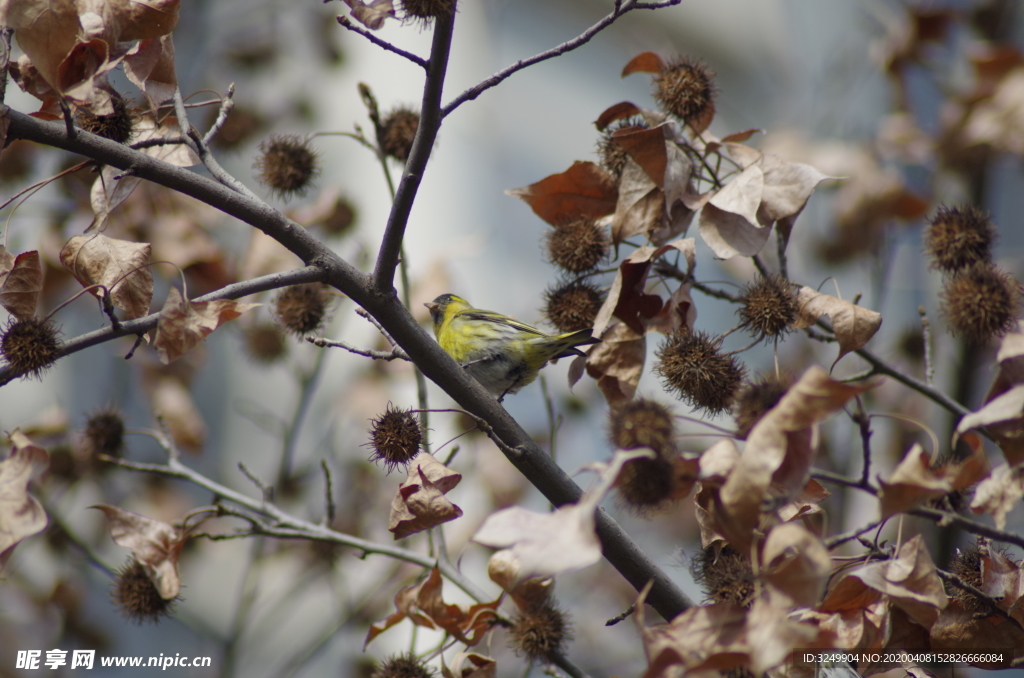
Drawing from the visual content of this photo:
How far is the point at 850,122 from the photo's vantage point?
7223 millimetres

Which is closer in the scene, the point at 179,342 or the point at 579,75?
the point at 179,342

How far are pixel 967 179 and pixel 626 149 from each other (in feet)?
14.0

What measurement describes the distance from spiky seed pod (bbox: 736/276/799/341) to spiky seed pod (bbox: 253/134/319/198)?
5.01 ft

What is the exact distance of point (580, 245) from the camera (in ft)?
7.34

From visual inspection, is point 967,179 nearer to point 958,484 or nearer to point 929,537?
point 929,537

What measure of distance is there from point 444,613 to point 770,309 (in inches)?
49.1

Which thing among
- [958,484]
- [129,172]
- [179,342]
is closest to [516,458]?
[179,342]

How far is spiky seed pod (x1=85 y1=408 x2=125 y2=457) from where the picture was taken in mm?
2893

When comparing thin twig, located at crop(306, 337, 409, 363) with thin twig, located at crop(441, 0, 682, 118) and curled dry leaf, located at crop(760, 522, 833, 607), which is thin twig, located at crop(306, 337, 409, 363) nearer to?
thin twig, located at crop(441, 0, 682, 118)

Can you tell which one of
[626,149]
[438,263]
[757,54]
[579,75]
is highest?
[757,54]

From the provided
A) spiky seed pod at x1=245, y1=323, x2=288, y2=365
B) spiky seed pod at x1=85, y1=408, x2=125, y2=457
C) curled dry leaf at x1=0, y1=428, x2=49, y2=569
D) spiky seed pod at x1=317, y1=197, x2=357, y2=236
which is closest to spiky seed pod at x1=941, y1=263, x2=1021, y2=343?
curled dry leaf at x1=0, y1=428, x2=49, y2=569

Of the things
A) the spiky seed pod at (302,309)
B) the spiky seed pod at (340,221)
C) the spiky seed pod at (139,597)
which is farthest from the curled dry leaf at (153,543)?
the spiky seed pod at (340,221)

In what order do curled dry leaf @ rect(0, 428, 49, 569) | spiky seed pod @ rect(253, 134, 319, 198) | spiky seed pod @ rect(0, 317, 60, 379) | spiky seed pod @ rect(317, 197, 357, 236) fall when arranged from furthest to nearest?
spiky seed pod @ rect(317, 197, 357, 236)
spiky seed pod @ rect(253, 134, 319, 198)
spiky seed pod @ rect(0, 317, 60, 379)
curled dry leaf @ rect(0, 428, 49, 569)

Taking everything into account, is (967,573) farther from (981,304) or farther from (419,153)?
(419,153)
